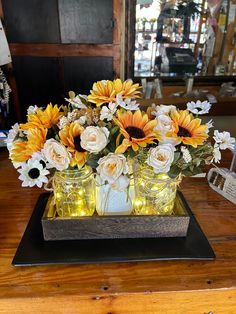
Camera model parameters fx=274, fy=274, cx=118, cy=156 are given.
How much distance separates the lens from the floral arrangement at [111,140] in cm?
65

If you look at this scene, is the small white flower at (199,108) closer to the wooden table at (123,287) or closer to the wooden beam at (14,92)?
the wooden table at (123,287)

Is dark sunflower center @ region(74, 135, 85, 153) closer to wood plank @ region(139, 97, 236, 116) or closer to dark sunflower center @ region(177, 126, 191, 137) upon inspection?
dark sunflower center @ region(177, 126, 191, 137)

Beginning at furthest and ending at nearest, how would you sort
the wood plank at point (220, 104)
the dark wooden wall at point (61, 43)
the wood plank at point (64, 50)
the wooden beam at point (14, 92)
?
the wooden beam at point (14, 92) < the wood plank at point (64, 50) < the dark wooden wall at point (61, 43) < the wood plank at point (220, 104)

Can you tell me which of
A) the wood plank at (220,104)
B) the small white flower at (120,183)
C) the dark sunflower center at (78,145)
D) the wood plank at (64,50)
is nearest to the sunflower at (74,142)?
the dark sunflower center at (78,145)

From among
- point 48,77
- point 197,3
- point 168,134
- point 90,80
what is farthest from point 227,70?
point 168,134

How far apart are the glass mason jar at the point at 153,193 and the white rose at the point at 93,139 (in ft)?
0.56

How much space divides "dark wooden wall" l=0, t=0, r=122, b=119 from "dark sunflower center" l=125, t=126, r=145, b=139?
2.17m

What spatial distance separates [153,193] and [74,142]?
0.27m

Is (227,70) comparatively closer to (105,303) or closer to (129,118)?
(129,118)

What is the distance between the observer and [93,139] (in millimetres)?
631

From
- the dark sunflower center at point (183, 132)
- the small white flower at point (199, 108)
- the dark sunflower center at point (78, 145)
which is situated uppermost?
the small white flower at point (199, 108)

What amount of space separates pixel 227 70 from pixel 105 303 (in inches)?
103

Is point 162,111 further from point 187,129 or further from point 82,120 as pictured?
point 82,120

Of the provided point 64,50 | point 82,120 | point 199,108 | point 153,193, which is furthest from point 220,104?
point 82,120
